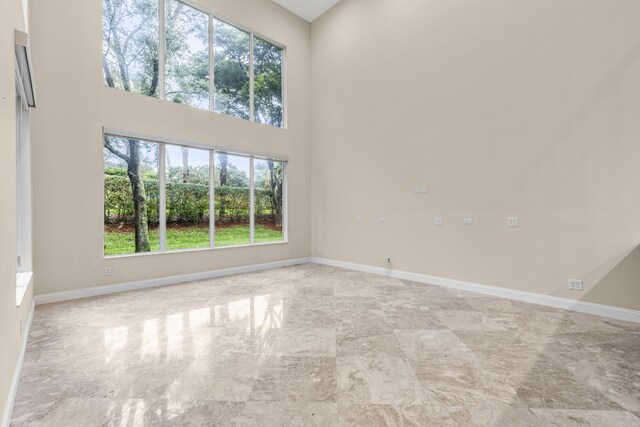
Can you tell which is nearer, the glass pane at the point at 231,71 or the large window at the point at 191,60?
the large window at the point at 191,60

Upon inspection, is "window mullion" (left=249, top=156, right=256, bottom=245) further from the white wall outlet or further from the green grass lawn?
the white wall outlet

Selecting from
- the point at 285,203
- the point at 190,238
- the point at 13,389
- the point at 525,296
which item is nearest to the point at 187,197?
the point at 190,238

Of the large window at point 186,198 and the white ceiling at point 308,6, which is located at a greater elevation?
the white ceiling at point 308,6

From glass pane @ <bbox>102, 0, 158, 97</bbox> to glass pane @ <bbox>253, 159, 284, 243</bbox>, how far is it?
234cm

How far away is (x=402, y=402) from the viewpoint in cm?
185

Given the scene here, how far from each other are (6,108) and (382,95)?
16.8 feet

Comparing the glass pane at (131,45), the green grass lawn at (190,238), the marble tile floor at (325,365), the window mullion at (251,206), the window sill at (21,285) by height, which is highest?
the glass pane at (131,45)

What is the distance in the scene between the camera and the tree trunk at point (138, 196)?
465 cm

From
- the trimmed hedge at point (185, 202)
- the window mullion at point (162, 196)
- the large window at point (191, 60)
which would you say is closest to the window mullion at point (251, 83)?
the large window at point (191, 60)

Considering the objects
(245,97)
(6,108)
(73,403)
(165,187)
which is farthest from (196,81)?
(73,403)

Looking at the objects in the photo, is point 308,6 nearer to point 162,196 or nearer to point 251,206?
point 251,206

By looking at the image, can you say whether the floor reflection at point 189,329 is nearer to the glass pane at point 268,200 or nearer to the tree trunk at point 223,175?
the tree trunk at point 223,175

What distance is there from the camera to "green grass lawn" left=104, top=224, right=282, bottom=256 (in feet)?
14.7

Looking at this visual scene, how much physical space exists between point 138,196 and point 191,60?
2606mm
